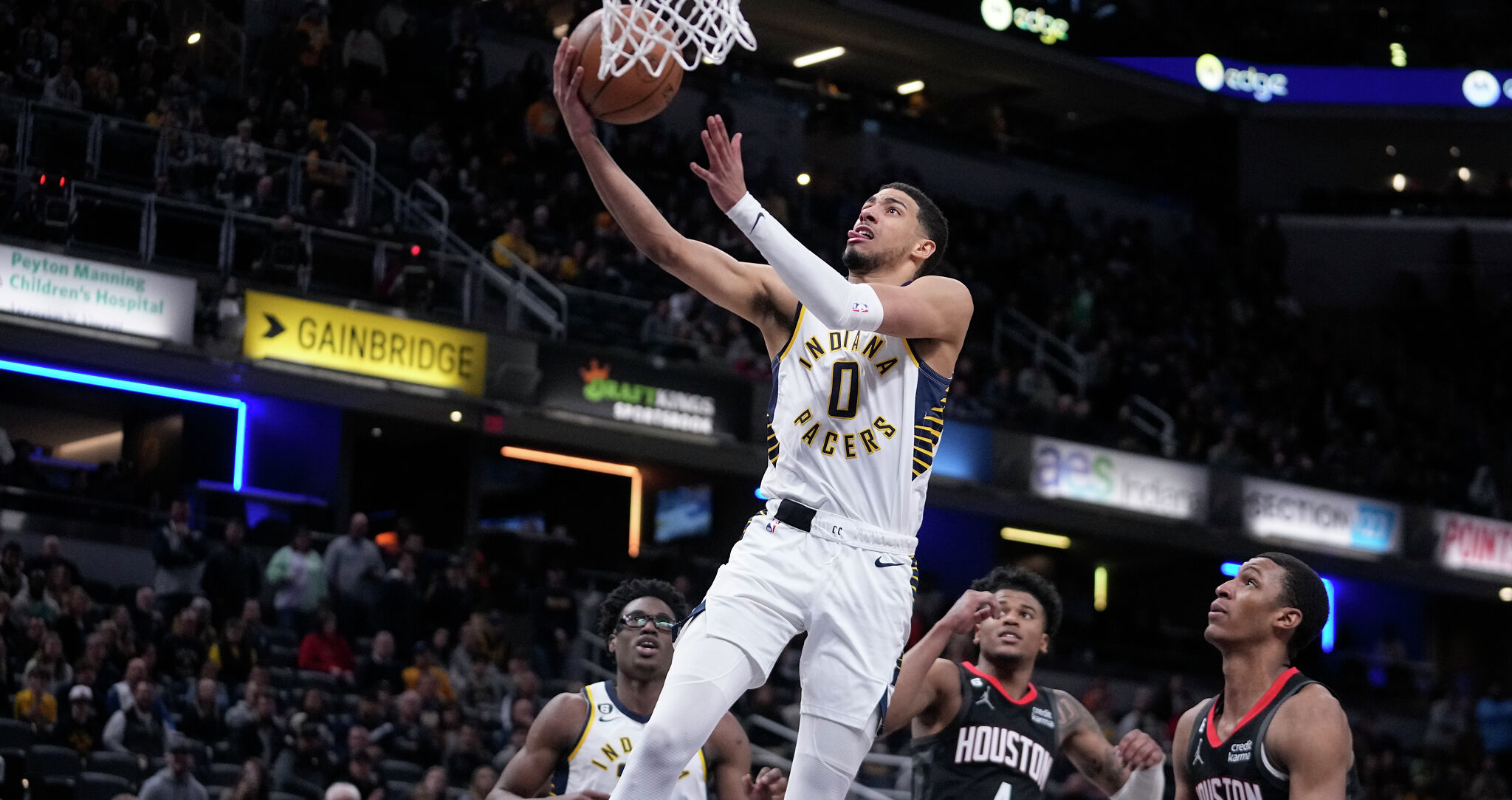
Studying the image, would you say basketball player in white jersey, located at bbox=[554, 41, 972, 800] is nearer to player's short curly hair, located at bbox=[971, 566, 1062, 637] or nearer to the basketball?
the basketball

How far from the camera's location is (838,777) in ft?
19.5

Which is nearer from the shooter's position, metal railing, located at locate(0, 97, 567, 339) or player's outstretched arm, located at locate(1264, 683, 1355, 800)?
player's outstretched arm, located at locate(1264, 683, 1355, 800)

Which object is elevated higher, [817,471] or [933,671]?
[817,471]

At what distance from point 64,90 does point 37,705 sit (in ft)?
24.5

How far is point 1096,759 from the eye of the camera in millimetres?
8312

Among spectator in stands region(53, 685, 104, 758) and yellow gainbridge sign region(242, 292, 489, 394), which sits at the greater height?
yellow gainbridge sign region(242, 292, 489, 394)

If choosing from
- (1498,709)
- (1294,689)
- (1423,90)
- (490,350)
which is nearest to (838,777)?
(1294,689)

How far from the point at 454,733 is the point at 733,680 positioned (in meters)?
9.48

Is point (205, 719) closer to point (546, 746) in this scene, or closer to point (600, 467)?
point (546, 746)

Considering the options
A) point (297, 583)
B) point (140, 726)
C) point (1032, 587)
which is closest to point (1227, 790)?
point (1032, 587)

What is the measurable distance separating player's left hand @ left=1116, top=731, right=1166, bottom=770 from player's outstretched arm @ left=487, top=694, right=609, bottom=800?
88.0 inches

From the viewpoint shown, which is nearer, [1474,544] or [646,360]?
[646,360]

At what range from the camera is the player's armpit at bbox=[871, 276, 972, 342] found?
19.1 feet

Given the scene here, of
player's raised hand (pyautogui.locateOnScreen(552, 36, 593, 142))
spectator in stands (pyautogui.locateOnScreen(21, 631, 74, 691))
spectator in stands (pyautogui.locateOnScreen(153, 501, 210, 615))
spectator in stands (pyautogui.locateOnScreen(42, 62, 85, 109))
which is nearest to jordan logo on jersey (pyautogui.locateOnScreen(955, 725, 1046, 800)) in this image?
player's raised hand (pyautogui.locateOnScreen(552, 36, 593, 142))
